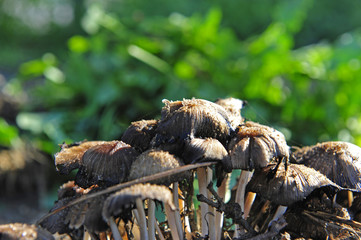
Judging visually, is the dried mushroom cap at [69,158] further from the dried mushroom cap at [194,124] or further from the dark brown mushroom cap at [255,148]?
the dark brown mushroom cap at [255,148]

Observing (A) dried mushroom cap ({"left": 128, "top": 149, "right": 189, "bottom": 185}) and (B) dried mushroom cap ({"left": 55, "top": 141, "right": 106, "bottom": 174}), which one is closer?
(A) dried mushroom cap ({"left": 128, "top": 149, "right": 189, "bottom": 185})

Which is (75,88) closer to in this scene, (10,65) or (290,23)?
(290,23)

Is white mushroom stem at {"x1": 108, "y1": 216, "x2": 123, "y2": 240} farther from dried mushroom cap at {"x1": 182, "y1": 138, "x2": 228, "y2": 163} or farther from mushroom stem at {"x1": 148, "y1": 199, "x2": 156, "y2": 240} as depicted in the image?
dried mushroom cap at {"x1": 182, "y1": 138, "x2": 228, "y2": 163}

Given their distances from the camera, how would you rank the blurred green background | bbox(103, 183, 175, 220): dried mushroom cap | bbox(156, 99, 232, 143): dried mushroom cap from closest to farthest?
bbox(103, 183, 175, 220): dried mushroom cap
bbox(156, 99, 232, 143): dried mushroom cap
the blurred green background

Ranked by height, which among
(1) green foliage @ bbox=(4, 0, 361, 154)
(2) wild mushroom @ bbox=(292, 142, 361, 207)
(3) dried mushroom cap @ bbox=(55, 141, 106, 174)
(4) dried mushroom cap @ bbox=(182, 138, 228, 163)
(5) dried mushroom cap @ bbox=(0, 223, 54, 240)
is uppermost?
(1) green foliage @ bbox=(4, 0, 361, 154)

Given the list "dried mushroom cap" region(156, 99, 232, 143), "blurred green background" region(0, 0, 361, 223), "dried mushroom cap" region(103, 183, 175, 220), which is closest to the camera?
"dried mushroom cap" region(103, 183, 175, 220)

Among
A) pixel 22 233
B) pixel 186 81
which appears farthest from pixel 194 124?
pixel 186 81

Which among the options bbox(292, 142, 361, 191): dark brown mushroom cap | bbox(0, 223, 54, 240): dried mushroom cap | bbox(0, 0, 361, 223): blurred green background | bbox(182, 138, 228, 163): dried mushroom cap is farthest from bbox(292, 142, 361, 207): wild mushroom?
bbox(0, 0, 361, 223): blurred green background

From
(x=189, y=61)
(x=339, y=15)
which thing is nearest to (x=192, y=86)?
(x=189, y=61)
